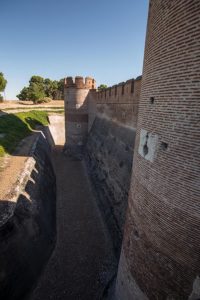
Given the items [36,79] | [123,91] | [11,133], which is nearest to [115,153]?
[123,91]

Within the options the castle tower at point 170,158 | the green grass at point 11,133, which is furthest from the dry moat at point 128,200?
the green grass at point 11,133

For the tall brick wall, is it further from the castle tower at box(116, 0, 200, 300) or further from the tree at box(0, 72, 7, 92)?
the tree at box(0, 72, 7, 92)

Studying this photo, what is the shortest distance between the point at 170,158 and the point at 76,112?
1806 centimetres

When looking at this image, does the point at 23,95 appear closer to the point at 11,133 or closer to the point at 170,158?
the point at 11,133

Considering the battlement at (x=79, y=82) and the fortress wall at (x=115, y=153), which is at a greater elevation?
the battlement at (x=79, y=82)

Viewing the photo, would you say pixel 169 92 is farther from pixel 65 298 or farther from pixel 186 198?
pixel 65 298

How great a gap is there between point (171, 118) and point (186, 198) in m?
1.51

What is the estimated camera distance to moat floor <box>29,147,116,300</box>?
7605 millimetres

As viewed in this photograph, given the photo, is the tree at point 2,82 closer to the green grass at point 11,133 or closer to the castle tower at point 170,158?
the green grass at point 11,133

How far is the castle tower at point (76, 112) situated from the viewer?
2011cm

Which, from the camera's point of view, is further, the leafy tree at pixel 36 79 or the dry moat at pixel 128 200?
the leafy tree at pixel 36 79

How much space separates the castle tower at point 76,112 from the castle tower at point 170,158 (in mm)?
16373

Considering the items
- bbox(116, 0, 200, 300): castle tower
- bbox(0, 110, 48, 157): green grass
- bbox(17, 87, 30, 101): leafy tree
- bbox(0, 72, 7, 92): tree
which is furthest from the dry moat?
bbox(17, 87, 30, 101): leafy tree

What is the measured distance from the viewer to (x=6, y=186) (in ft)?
31.2
